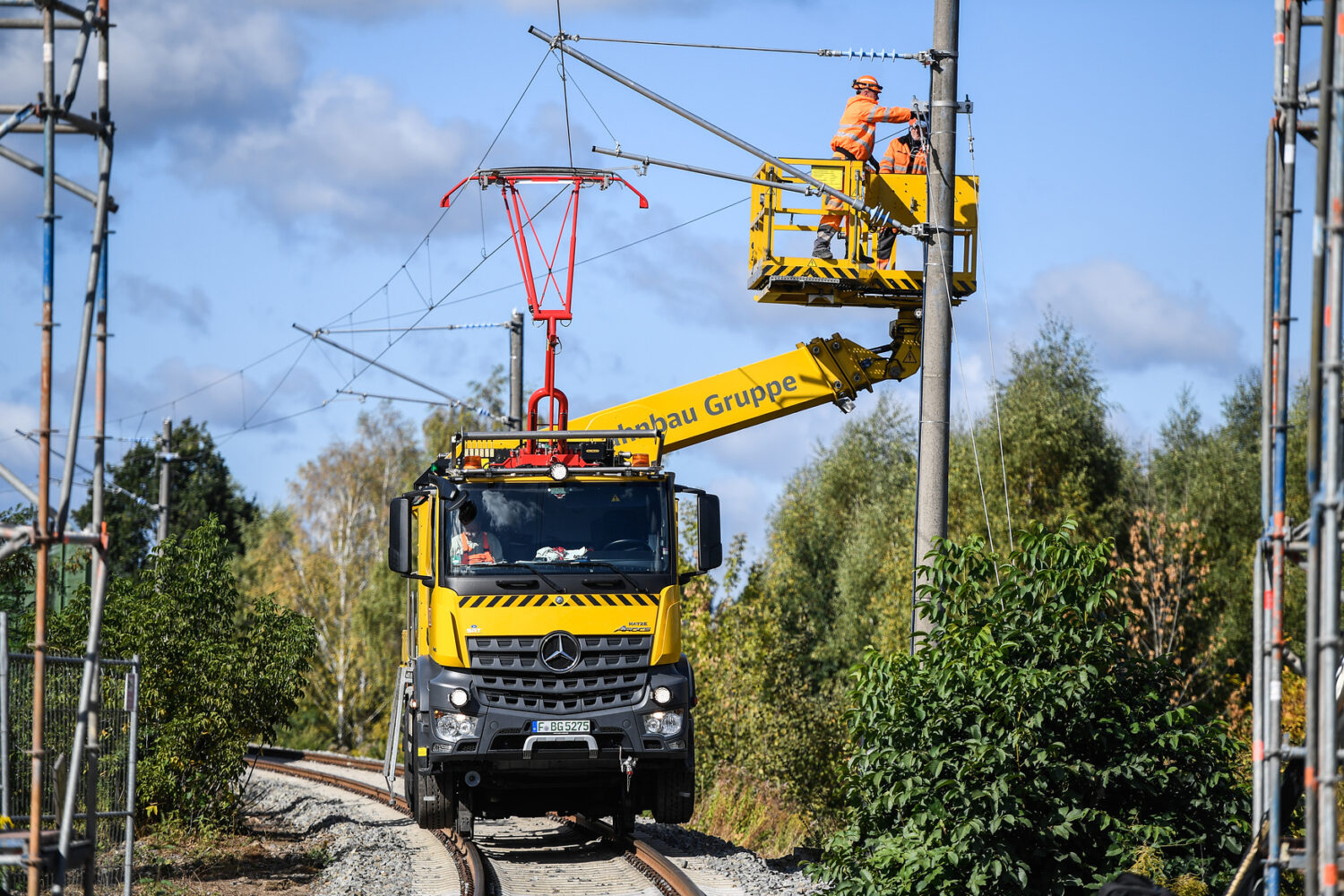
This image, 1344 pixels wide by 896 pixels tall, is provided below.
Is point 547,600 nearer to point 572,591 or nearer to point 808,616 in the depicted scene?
point 572,591

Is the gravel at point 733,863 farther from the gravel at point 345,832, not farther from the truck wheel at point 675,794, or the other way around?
the gravel at point 345,832

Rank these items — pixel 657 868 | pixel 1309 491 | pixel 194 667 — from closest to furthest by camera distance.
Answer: pixel 1309 491, pixel 657 868, pixel 194 667

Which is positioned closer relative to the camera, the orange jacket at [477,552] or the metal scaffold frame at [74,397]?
the metal scaffold frame at [74,397]

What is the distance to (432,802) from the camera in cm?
1334

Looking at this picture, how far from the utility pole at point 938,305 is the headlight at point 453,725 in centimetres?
388

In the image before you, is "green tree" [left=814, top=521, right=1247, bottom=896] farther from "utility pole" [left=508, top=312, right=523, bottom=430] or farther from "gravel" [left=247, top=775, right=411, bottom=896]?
"utility pole" [left=508, top=312, right=523, bottom=430]

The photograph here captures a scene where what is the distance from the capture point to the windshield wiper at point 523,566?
12.8 meters

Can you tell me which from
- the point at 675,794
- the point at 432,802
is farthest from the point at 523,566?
the point at 675,794

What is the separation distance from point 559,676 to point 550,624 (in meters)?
0.46

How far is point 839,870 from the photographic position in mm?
9844

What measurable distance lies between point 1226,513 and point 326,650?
29198 millimetres

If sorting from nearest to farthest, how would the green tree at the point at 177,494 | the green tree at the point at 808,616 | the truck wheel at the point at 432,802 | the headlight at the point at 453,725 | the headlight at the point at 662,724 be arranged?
the headlight at the point at 453,725 < the headlight at the point at 662,724 < the truck wheel at the point at 432,802 < the green tree at the point at 808,616 < the green tree at the point at 177,494

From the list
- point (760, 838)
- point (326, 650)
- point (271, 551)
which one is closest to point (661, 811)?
point (760, 838)

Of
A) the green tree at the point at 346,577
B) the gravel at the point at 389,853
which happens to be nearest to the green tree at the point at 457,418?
the green tree at the point at 346,577
